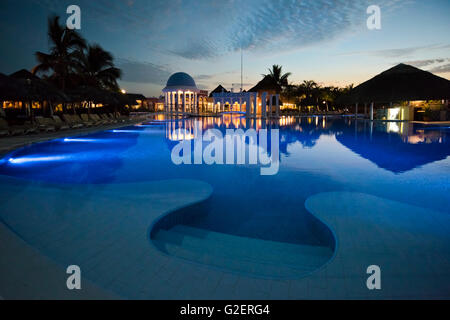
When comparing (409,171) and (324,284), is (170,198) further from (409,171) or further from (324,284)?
(409,171)

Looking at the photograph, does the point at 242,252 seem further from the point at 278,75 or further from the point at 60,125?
the point at 278,75

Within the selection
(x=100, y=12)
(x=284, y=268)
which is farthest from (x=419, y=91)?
(x=284, y=268)

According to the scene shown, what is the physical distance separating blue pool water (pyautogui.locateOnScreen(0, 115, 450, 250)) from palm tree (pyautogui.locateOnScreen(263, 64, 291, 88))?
36301 millimetres

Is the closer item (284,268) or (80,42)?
(284,268)

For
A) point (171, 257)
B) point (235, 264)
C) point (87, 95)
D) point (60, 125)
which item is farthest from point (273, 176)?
point (87, 95)

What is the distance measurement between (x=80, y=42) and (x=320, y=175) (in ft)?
68.7

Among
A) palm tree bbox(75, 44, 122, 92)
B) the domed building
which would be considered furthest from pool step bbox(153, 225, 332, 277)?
→ the domed building

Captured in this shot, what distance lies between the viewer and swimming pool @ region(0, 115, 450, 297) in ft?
9.80

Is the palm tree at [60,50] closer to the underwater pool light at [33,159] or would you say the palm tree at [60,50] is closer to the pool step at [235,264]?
the underwater pool light at [33,159]

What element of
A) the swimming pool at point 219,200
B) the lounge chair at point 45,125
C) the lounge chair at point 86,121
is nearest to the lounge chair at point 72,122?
the lounge chair at point 86,121

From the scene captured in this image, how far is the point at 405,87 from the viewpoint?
23.5 m

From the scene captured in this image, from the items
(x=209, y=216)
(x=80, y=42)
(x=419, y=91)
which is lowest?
(x=209, y=216)

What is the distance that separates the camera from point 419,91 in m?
22.8

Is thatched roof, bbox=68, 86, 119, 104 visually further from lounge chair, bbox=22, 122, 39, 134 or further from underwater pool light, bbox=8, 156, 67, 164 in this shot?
underwater pool light, bbox=8, 156, 67, 164
